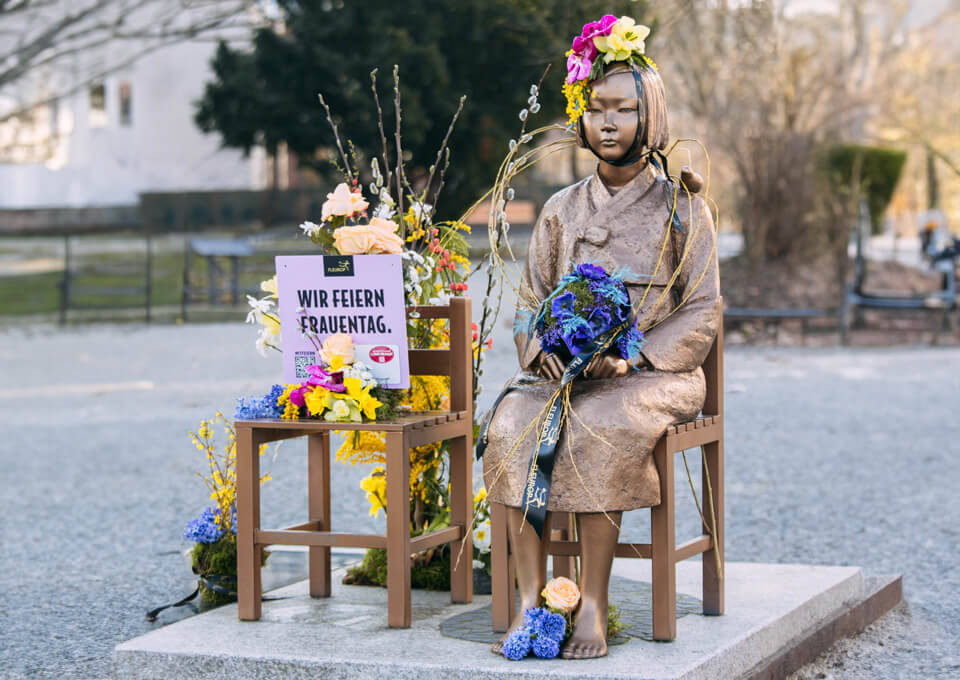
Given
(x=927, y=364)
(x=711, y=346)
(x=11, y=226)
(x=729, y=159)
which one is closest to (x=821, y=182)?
(x=729, y=159)

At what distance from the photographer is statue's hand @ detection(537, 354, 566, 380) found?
399 cm

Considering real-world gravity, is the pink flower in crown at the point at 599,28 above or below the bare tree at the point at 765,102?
below

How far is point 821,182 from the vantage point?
1609 cm

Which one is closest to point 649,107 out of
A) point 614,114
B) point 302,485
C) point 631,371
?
point 614,114

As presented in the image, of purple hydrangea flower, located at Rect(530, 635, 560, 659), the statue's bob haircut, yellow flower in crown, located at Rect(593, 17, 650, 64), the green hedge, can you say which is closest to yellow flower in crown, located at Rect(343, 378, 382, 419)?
purple hydrangea flower, located at Rect(530, 635, 560, 659)

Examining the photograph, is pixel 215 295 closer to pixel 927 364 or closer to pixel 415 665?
pixel 927 364

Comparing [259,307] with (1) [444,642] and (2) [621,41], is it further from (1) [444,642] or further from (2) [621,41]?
(2) [621,41]

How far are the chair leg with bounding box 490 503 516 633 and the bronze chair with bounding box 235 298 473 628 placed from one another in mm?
278

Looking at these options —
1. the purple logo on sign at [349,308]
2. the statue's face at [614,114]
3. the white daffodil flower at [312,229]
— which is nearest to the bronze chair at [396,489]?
the purple logo on sign at [349,308]

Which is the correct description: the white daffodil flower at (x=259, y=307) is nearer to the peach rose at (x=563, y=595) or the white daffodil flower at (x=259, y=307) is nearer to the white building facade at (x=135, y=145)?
the peach rose at (x=563, y=595)

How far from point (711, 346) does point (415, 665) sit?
1.42 meters

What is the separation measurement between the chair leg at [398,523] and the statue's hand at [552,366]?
1.63 ft

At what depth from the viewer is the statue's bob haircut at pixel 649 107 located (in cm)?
415

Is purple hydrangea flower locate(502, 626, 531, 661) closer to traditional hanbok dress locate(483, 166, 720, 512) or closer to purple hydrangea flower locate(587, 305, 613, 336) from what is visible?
traditional hanbok dress locate(483, 166, 720, 512)
